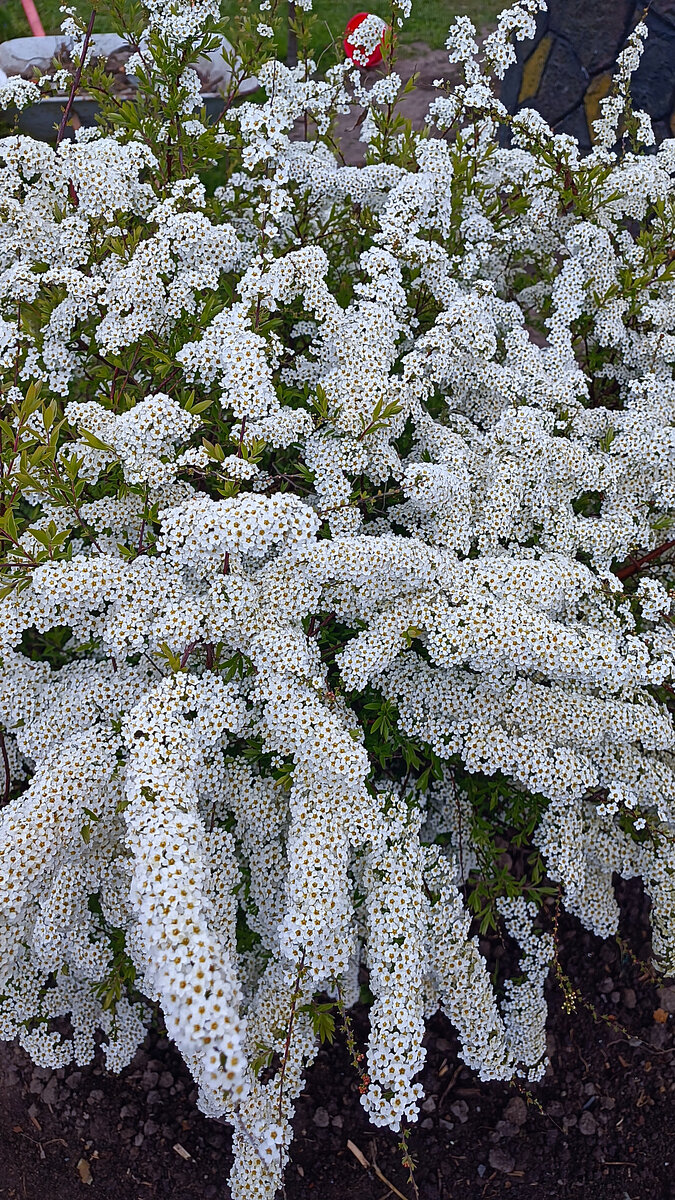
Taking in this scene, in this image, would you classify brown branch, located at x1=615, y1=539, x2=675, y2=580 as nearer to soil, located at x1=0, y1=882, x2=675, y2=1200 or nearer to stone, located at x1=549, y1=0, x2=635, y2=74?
soil, located at x1=0, y1=882, x2=675, y2=1200

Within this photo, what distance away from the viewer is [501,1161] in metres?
4.41

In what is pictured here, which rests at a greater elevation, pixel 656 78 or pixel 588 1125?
pixel 656 78

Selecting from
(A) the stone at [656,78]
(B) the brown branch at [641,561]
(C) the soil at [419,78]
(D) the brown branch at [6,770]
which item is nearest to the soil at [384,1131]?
(D) the brown branch at [6,770]

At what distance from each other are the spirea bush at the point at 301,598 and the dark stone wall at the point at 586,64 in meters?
2.31

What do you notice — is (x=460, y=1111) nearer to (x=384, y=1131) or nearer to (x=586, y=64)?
(x=384, y=1131)

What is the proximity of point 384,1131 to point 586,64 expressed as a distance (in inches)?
320

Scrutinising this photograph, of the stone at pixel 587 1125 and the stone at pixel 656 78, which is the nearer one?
the stone at pixel 587 1125

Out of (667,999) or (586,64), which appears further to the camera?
(586,64)

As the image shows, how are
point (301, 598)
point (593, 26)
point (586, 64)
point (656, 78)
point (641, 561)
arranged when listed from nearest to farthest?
point (301, 598)
point (641, 561)
point (656, 78)
point (593, 26)
point (586, 64)

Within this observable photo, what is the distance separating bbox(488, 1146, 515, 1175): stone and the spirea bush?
557 millimetres

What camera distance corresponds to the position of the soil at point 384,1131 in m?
4.32

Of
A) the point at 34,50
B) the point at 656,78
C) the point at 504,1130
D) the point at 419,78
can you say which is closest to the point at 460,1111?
the point at 504,1130

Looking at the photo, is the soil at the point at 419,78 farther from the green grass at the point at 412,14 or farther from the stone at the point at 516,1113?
the stone at the point at 516,1113

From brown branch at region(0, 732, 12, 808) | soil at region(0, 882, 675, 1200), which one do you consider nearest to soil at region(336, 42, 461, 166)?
brown branch at region(0, 732, 12, 808)
